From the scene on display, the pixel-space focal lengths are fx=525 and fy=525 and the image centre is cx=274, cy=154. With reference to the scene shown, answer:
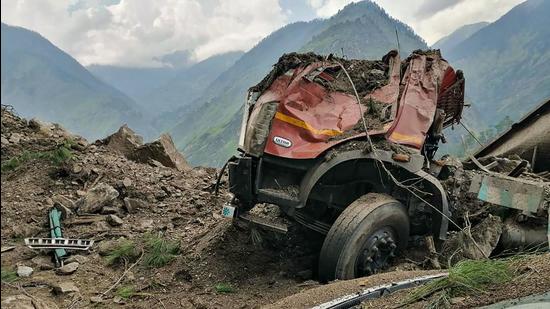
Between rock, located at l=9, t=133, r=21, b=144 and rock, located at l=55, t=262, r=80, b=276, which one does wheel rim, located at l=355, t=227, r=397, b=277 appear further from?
rock, located at l=9, t=133, r=21, b=144

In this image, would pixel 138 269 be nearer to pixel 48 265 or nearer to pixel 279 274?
pixel 48 265

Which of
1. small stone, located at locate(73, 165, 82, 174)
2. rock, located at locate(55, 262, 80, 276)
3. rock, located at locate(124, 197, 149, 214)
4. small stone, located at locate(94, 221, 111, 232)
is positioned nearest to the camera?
rock, located at locate(55, 262, 80, 276)

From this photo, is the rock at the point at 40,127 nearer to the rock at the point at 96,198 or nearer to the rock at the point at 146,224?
the rock at the point at 96,198

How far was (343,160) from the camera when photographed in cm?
468

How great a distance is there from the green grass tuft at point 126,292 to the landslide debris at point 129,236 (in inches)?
0.7

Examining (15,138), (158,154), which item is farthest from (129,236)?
(158,154)

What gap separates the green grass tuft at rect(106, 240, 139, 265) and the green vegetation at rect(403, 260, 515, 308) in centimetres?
307

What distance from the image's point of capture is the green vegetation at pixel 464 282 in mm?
3084

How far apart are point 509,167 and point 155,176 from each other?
483cm

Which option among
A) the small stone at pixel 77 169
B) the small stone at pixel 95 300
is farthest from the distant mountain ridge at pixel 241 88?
the small stone at pixel 95 300

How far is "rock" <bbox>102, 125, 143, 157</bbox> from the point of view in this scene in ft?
28.9

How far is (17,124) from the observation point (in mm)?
7879

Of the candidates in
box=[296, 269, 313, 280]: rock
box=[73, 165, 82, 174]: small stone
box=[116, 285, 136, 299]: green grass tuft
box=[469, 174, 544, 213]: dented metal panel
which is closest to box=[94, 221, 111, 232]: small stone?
box=[73, 165, 82, 174]: small stone

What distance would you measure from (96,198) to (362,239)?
11.4 feet
